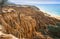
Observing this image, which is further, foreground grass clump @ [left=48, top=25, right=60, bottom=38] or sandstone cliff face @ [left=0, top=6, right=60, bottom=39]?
foreground grass clump @ [left=48, top=25, right=60, bottom=38]

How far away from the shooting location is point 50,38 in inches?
226

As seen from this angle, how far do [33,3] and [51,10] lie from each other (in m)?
0.57

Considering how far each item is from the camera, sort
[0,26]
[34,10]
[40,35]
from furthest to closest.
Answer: [34,10] < [40,35] < [0,26]

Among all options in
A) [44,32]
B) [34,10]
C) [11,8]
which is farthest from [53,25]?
[11,8]

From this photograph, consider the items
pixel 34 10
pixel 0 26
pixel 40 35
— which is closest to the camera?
pixel 0 26

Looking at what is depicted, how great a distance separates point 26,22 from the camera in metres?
5.85

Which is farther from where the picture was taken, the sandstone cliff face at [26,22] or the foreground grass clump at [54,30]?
the foreground grass clump at [54,30]

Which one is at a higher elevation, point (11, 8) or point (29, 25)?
point (11, 8)

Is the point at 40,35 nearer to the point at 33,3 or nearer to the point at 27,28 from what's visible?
the point at 27,28

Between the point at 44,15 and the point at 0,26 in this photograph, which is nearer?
the point at 0,26

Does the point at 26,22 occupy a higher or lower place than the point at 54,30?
higher

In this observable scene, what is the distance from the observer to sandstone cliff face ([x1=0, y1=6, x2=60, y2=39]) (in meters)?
5.55

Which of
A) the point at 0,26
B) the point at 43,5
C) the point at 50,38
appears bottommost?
the point at 50,38

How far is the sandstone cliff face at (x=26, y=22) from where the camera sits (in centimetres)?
555
